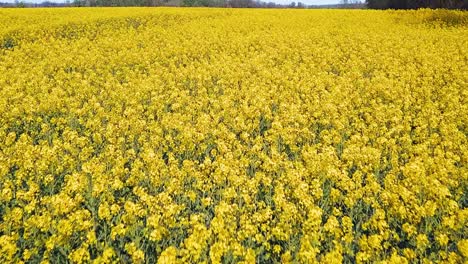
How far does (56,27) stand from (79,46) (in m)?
7.27

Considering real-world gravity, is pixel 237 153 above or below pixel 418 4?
below

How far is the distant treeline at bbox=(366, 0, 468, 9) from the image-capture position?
42469 mm

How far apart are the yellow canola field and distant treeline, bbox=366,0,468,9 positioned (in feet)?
90.5

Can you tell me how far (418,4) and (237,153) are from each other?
48.0 m

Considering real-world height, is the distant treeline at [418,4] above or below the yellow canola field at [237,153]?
above

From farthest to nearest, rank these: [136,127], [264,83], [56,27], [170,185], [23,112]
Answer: [56,27]
[264,83]
[23,112]
[136,127]
[170,185]

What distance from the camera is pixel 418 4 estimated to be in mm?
46281

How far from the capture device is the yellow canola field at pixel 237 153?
17.0ft

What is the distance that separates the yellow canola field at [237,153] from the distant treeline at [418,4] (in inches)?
1086

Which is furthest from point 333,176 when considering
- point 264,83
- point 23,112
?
point 23,112

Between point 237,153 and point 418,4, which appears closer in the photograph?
point 237,153

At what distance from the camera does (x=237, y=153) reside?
308 inches

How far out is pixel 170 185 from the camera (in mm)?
6352

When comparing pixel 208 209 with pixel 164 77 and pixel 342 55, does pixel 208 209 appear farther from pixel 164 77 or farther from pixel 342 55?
pixel 342 55
